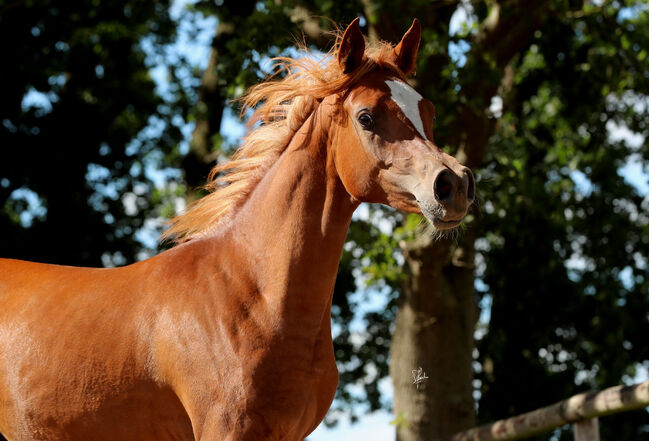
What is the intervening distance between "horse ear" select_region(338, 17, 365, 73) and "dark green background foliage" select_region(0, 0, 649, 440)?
8257mm

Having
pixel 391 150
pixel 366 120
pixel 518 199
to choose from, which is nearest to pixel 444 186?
pixel 391 150

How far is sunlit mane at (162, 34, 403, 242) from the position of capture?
11.9 feet

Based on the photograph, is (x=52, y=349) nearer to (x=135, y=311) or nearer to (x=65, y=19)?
(x=135, y=311)

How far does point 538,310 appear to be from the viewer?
46.6 feet

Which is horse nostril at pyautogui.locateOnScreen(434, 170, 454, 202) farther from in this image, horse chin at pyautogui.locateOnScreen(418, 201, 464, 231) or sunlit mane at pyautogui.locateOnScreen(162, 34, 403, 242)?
sunlit mane at pyautogui.locateOnScreen(162, 34, 403, 242)

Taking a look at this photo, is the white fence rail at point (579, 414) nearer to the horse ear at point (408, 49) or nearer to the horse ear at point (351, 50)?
the horse ear at point (408, 49)

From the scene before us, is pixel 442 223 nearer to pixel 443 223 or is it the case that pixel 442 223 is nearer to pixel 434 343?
pixel 443 223

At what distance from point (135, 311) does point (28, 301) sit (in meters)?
0.69

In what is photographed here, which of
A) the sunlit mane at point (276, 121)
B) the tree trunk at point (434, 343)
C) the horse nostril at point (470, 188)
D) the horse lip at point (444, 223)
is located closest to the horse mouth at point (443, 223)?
the horse lip at point (444, 223)

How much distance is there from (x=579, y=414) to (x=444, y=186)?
10.8 feet

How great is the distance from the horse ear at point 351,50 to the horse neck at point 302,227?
240 mm

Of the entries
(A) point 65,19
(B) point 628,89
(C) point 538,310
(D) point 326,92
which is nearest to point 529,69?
(B) point 628,89

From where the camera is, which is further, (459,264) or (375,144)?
(459,264)

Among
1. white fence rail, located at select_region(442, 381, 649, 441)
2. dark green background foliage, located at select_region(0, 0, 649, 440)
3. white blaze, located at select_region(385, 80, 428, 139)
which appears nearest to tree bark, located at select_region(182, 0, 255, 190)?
dark green background foliage, located at select_region(0, 0, 649, 440)
